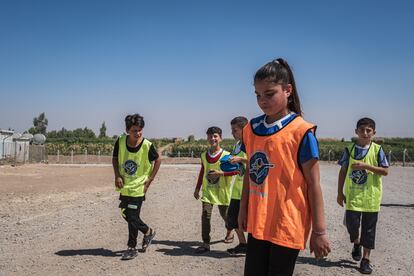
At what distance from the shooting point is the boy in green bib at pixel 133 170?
5.70 m

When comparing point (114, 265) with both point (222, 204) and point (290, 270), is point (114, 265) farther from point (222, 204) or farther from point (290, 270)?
point (290, 270)

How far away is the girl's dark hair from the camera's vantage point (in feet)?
9.05

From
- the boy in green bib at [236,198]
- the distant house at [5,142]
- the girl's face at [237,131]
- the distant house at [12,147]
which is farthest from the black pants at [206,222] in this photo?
the distant house at [5,142]

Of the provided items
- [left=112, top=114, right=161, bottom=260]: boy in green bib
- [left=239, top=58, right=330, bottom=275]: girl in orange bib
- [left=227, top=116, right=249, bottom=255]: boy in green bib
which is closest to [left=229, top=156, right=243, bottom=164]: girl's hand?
[left=227, top=116, right=249, bottom=255]: boy in green bib

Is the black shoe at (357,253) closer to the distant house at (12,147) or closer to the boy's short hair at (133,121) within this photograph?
the boy's short hair at (133,121)

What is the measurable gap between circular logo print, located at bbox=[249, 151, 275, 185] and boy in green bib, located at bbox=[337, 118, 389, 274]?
2.95 meters

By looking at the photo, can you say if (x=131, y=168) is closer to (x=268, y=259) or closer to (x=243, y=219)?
(x=243, y=219)

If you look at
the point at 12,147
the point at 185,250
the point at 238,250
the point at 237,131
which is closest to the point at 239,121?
the point at 237,131

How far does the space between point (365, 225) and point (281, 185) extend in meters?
3.22

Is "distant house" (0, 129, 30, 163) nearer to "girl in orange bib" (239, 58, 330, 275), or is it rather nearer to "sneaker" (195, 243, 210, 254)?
"sneaker" (195, 243, 210, 254)

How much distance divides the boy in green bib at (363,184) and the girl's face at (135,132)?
280cm

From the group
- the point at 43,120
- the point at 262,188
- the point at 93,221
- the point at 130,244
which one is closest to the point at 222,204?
the point at 130,244

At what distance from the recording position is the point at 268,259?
275 cm

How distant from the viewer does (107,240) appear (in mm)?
6582
